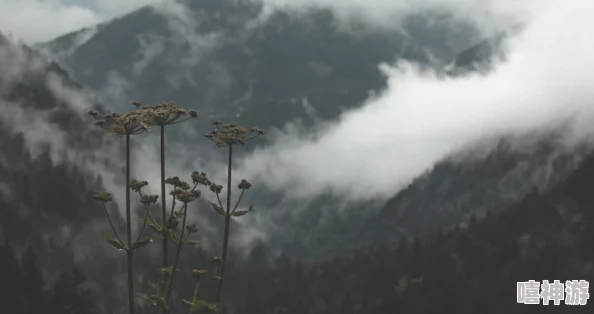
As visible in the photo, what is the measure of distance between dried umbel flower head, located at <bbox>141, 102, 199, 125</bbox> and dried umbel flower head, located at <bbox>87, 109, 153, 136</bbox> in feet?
0.42

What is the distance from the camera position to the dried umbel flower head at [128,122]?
1270 centimetres

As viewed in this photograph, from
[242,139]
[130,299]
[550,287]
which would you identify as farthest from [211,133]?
[550,287]

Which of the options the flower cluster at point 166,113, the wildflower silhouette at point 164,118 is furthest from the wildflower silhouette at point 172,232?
the flower cluster at point 166,113

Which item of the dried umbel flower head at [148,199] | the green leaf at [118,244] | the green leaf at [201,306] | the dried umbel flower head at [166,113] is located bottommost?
the green leaf at [201,306]

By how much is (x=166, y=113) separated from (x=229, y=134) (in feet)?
8.84

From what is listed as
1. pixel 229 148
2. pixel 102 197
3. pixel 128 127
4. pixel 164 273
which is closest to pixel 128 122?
pixel 128 127

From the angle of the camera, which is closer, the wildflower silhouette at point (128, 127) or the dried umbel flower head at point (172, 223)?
the wildflower silhouette at point (128, 127)

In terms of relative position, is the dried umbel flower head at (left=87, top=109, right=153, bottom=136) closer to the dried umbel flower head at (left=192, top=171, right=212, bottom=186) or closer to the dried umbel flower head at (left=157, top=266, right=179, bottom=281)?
the dried umbel flower head at (left=192, top=171, right=212, bottom=186)

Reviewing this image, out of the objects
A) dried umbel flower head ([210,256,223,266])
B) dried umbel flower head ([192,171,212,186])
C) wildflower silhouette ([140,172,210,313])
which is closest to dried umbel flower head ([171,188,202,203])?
wildflower silhouette ([140,172,210,313])

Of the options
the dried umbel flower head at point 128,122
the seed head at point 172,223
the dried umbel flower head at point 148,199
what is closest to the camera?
the dried umbel flower head at point 128,122

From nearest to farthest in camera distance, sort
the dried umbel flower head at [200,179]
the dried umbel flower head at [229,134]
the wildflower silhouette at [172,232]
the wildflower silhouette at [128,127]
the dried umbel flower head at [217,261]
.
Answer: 1. the wildflower silhouette at [172,232]
2. the wildflower silhouette at [128,127]
3. the dried umbel flower head at [217,261]
4. the dried umbel flower head at [200,179]
5. the dried umbel flower head at [229,134]

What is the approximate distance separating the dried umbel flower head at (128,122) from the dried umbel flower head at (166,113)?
127 mm

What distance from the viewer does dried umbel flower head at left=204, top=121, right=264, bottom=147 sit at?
15.0 meters

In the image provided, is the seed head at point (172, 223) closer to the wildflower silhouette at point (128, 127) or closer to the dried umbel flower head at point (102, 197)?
the wildflower silhouette at point (128, 127)
